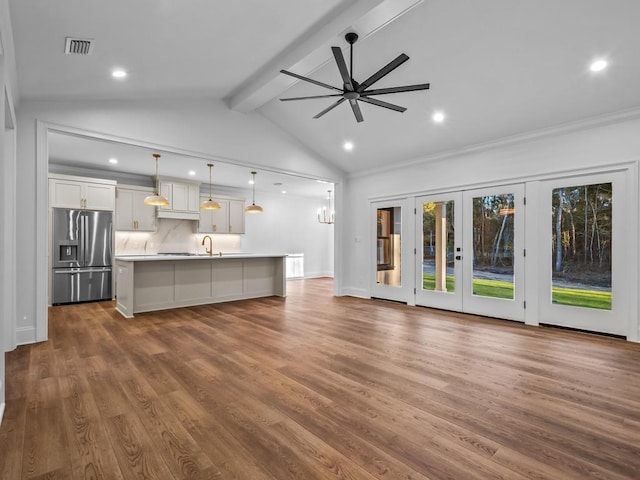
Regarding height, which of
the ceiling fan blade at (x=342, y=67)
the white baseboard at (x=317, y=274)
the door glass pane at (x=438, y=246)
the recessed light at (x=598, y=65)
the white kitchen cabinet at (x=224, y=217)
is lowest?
the white baseboard at (x=317, y=274)

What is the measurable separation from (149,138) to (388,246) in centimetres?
450

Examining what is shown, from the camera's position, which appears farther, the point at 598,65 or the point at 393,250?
the point at 393,250

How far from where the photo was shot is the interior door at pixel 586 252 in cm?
408

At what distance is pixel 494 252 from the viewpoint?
516 centimetres

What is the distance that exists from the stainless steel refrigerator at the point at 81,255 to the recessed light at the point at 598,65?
26.2 feet

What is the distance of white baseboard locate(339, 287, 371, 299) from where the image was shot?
23.1ft

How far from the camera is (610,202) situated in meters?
4.18

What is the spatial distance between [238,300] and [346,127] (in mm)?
3810

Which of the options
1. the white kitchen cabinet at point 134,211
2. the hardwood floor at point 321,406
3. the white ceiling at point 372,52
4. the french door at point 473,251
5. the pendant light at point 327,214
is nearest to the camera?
the hardwood floor at point 321,406

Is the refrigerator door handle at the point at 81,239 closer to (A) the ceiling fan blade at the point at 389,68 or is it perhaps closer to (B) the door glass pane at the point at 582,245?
(A) the ceiling fan blade at the point at 389,68

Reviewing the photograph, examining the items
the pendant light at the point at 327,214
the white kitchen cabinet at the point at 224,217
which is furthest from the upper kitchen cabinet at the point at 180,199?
the pendant light at the point at 327,214

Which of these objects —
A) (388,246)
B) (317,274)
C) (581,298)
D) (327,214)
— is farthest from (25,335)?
(327,214)

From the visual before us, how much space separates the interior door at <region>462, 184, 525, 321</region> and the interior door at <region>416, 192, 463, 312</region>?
0.12 meters

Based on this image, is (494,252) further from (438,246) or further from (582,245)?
(582,245)
